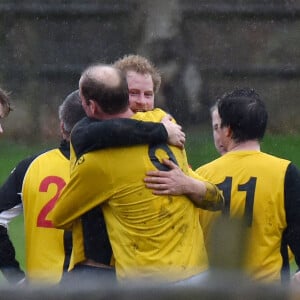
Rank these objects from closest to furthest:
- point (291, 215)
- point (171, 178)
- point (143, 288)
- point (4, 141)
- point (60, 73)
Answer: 1. point (143, 288)
2. point (171, 178)
3. point (291, 215)
4. point (4, 141)
5. point (60, 73)

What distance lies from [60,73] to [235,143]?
1126 cm

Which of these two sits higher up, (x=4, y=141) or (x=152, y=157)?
(x=152, y=157)

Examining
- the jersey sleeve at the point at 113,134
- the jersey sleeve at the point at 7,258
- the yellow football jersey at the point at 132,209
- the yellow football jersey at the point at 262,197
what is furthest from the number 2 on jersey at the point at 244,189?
the jersey sleeve at the point at 7,258

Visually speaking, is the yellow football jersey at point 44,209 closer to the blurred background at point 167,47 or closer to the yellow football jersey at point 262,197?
the yellow football jersey at point 262,197

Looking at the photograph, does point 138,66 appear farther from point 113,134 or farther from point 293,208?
point 113,134

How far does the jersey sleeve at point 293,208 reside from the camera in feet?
13.9

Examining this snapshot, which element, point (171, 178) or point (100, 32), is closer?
point (171, 178)

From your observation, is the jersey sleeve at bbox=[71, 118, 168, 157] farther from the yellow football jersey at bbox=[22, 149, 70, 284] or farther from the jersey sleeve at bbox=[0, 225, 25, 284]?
the jersey sleeve at bbox=[0, 225, 25, 284]

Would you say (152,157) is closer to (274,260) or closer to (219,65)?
(274,260)

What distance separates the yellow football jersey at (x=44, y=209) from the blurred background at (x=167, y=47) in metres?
10.7

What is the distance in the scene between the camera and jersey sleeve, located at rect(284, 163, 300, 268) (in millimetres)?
4238

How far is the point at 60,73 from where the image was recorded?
15.6 meters

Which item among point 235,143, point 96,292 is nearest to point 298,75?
point 235,143

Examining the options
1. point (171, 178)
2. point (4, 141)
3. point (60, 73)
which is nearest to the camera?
point (171, 178)
